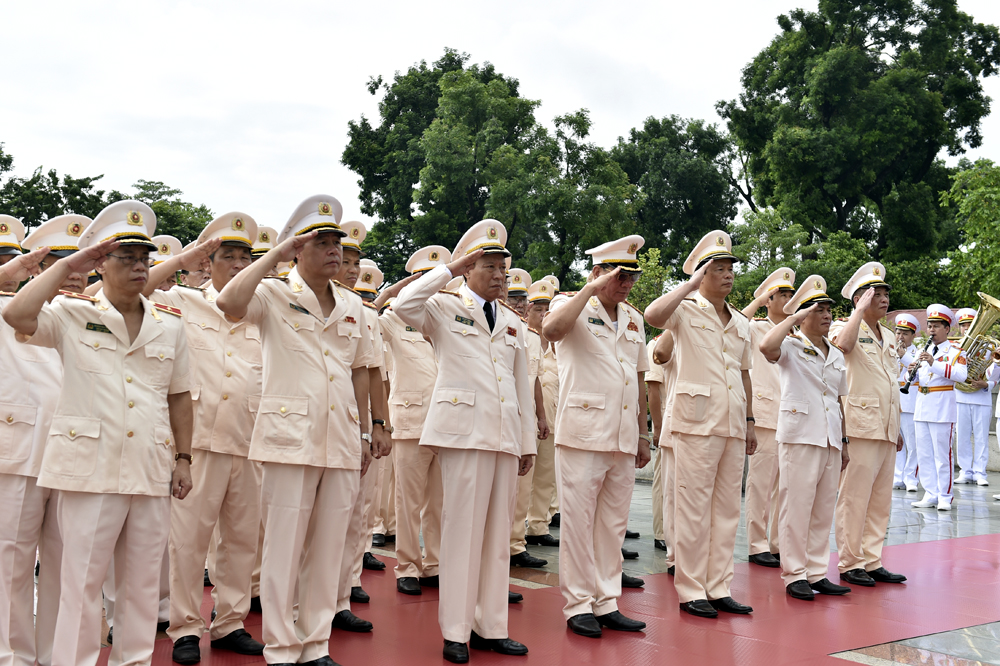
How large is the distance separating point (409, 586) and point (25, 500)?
9.05 feet

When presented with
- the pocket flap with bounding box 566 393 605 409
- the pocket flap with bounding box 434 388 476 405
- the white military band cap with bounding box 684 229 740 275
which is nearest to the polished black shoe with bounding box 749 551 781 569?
the white military band cap with bounding box 684 229 740 275

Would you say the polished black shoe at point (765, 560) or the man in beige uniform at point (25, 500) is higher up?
the man in beige uniform at point (25, 500)

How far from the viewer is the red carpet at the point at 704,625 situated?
4.91 meters

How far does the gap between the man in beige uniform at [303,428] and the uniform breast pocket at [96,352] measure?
0.54m

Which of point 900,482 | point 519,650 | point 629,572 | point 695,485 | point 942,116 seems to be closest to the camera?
point 519,650

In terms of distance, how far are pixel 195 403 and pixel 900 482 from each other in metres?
11.8

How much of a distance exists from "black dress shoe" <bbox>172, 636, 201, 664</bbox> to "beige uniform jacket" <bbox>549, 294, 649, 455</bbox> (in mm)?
2373

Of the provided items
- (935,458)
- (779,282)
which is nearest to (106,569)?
(779,282)

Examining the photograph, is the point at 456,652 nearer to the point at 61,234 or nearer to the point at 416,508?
the point at 416,508

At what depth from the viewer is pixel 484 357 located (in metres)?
5.18

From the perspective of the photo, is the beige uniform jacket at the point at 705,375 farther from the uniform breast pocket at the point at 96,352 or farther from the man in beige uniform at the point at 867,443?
the uniform breast pocket at the point at 96,352

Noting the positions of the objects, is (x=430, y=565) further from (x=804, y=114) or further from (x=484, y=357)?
(x=804, y=114)

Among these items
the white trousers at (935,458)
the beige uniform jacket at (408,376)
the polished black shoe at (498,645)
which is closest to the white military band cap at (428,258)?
the beige uniform jacket at (408,376)

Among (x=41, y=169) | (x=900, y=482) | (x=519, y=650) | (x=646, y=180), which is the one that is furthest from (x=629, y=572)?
(x=646, y=180)
